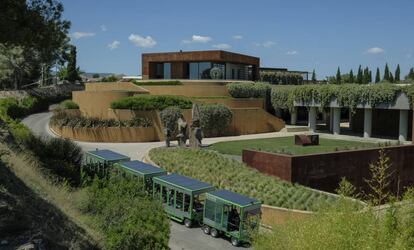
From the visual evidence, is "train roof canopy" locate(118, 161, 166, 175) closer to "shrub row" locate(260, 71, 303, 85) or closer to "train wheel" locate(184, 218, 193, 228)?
"train wheel" locate(184, 218, 193, 228)

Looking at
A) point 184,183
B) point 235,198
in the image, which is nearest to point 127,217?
point 235,198

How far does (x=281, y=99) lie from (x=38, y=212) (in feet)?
114

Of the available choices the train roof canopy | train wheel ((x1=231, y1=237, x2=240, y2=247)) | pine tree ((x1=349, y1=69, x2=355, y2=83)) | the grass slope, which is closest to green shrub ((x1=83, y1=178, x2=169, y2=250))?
train wheel ((x1=231, y1=237, x2=240, y2=247))

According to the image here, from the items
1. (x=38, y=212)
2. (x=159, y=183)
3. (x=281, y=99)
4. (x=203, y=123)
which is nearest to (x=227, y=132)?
(x=203, y=123)

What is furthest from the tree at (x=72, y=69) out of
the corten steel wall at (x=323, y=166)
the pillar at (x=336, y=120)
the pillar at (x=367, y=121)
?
the corten steel wall at (x=323, y=166)

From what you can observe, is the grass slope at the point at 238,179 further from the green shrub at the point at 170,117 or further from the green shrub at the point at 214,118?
the green shrub at the point at 214,118

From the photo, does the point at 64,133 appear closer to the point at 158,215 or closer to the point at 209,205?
the point at 209,205

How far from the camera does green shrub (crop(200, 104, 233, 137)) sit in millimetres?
34344

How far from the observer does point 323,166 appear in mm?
21016

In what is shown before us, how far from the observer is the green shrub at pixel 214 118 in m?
34.3

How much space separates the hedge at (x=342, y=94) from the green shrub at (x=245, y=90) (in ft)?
4.92

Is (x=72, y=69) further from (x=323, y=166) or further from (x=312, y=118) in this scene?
(x=323, y=166)

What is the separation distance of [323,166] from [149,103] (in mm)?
16223

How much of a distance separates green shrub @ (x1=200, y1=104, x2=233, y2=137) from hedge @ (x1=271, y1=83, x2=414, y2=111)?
26.0 feet
